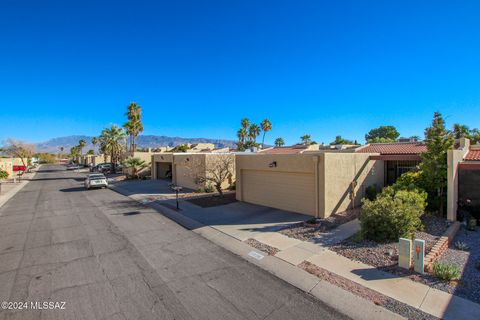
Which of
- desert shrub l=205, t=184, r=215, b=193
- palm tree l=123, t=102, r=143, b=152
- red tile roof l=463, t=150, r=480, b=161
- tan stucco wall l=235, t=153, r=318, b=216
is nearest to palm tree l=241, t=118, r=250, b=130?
palm tree l=123, t=102, r=143, b=152

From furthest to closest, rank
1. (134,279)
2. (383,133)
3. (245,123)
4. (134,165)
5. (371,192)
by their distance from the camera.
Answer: (383,133) < (245,123) < (134,165) < (371,192) < (134,279)

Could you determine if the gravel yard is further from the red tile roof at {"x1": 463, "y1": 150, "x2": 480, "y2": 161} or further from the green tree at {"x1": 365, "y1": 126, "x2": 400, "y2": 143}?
the green tree at {"x1": 365, "y1": 126, "x2": 400, "y2": 143}

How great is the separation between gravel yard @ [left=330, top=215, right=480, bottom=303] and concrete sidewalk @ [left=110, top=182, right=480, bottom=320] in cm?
30

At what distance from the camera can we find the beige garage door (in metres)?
12.4

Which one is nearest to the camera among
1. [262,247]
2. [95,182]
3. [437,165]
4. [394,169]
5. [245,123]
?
[262,247]

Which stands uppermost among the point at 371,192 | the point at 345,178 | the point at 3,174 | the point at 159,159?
the point at 159,159

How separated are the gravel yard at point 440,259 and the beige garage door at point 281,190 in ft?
12.1

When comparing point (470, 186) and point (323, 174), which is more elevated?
point (323, 174)

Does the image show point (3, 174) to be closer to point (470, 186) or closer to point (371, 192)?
point (371, 192)

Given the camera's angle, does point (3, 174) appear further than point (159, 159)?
Yes

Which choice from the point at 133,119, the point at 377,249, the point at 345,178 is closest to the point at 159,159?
the point at 133,119

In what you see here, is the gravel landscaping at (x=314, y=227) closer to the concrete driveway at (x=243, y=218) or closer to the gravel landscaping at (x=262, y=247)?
the concrete driveway at (x=243, y=218)

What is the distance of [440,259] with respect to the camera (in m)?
7.23

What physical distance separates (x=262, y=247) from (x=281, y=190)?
5637mm
